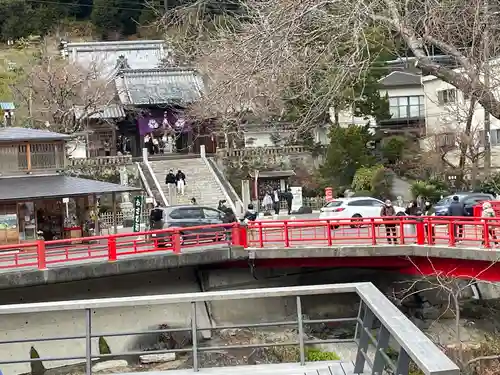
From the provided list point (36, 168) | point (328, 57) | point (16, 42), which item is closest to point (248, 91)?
point (328, 57)

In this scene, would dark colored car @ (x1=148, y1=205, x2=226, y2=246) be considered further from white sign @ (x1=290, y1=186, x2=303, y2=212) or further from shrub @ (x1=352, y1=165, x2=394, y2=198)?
shrub @ (x1=352, y1=165, x2=394, y2=198)

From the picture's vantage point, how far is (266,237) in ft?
77.9

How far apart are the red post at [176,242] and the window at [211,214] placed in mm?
3522

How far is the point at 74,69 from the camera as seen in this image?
1845 inches

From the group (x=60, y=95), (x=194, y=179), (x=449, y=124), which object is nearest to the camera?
(x=60, y=95)

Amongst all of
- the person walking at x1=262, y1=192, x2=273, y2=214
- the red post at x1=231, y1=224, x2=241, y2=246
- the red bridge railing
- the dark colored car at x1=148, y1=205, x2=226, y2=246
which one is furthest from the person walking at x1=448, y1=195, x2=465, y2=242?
the person walking at x1=262, y1=192, x2=273, y2=214

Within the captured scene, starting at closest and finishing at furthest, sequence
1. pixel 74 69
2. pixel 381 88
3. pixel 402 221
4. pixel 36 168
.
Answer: pixel 402 221
pixel 36 168
pixel 74 69
pixel 381 88

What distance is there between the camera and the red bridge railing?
20.0 m

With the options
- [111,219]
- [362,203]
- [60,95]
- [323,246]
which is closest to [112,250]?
[323,246]

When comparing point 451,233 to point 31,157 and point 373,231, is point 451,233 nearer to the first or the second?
point 373,231

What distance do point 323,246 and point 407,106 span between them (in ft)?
105

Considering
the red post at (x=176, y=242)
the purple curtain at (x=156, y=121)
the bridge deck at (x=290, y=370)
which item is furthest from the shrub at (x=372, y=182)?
the bridge deck at (x=290, y=370)

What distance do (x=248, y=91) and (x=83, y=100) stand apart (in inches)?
1336

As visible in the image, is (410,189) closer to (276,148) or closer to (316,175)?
(316,175)
